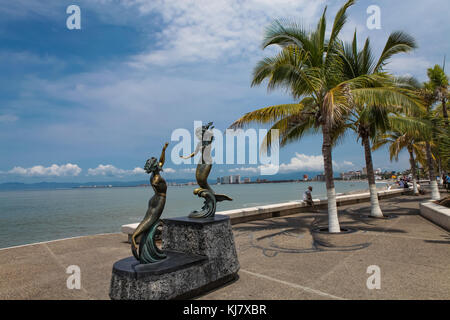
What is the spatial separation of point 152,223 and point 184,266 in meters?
0.89

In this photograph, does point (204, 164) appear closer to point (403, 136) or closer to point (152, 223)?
point (152, 223)

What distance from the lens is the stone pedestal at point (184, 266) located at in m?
3.65

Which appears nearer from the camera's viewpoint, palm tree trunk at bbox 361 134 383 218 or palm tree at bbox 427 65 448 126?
palm tree trunk at bbox 361 134 383 218

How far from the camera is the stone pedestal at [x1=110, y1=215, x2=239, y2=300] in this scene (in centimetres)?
365

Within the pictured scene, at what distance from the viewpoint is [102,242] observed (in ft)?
28.1

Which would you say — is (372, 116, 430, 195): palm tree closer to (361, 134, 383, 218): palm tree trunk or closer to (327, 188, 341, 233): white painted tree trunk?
(361, 134, 383, 218): palm tree trunk

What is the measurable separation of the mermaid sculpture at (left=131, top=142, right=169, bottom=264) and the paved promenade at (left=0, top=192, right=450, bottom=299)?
1.07m

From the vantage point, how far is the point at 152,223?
4371 millimetres

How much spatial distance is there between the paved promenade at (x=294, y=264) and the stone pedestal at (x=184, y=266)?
31 cm

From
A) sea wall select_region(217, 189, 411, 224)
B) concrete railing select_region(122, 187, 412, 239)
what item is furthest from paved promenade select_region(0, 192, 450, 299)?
sea wall select_region(217, 189, 411, 224)

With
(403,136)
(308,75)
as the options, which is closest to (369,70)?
(308,75)

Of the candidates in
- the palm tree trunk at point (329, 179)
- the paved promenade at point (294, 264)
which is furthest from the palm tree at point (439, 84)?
the palm tree trunk at point (329, 179)
